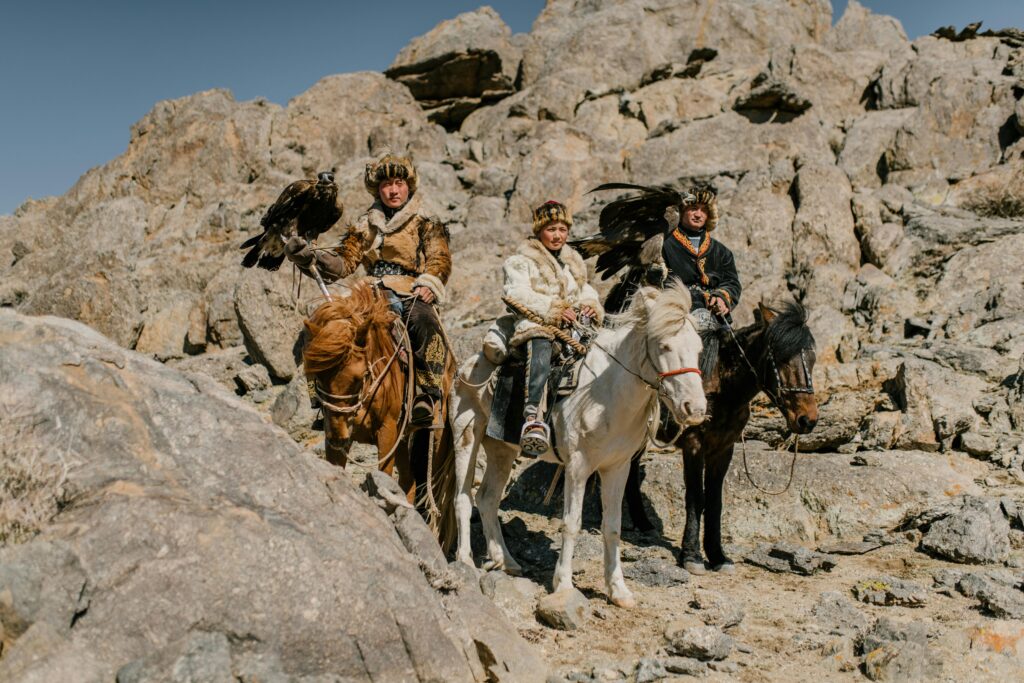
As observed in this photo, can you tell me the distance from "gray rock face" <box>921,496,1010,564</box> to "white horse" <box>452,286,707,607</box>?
11.1ft

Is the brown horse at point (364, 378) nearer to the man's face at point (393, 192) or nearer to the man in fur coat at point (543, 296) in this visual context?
the man in fur coat at point (543, 296)

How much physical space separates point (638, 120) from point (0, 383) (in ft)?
70.6

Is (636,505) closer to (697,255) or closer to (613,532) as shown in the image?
(613,532)

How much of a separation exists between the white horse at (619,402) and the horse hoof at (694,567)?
1.26m

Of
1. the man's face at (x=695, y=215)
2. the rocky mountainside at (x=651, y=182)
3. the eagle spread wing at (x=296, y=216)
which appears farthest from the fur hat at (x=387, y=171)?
the man's face at (x=695, y=215)

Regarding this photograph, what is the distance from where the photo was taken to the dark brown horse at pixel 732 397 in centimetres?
712

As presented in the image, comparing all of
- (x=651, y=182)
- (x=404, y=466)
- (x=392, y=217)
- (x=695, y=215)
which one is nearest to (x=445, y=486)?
(x=404, y=466)

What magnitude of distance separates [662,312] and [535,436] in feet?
4.83

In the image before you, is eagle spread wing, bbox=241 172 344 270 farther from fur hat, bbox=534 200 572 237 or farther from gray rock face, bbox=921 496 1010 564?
gray rock face, bbox=921 496 1010 564

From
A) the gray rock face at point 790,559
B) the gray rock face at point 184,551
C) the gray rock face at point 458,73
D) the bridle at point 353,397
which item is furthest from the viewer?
the gray rock face at point 458,73

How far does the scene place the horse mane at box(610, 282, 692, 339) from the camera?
18.7 ft

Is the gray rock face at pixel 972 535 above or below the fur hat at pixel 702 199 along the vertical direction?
below

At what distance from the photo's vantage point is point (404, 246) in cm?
687

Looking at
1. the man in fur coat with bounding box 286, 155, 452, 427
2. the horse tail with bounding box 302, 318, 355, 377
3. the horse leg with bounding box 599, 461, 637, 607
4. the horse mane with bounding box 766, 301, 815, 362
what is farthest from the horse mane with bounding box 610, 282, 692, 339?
the horse tail with bounding box 302, 318, 355, 377
